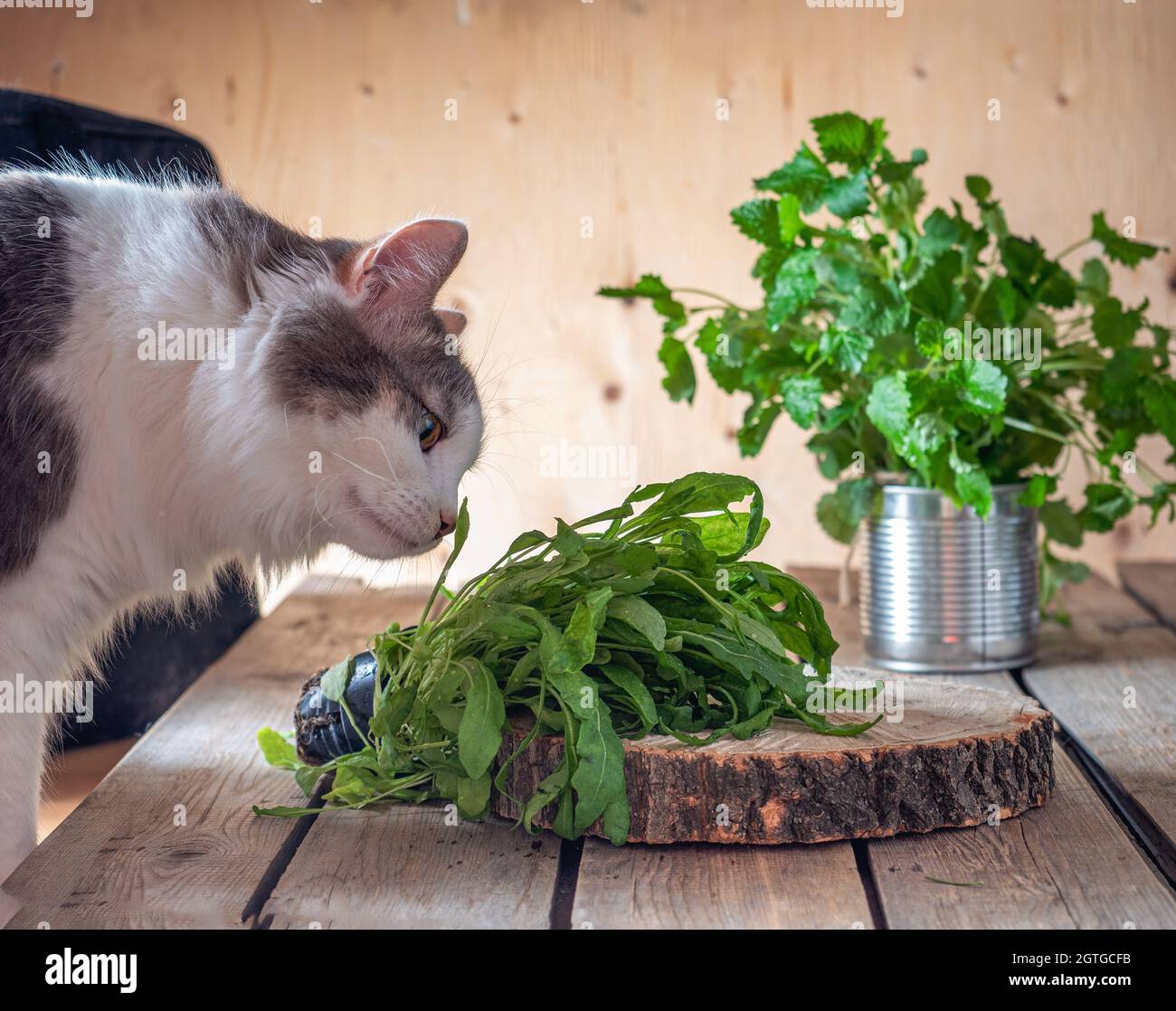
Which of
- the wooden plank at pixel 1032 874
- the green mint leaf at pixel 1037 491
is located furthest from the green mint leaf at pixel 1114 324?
the wooden plank at pixel 1032 874

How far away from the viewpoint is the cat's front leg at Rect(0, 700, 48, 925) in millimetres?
951

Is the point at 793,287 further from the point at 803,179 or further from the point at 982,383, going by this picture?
the point at 982,383

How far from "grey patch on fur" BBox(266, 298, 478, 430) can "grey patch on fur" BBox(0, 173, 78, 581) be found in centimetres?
17

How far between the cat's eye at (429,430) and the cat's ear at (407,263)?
98mm

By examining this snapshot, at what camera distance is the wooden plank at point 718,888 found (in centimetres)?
74

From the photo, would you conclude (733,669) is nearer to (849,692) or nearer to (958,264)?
(849,692)

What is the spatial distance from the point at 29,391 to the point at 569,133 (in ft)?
5.57

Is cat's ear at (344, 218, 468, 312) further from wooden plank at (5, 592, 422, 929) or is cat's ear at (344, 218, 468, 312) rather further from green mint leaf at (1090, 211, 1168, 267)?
green mint leaf at (1090, 211, 1168, 267)

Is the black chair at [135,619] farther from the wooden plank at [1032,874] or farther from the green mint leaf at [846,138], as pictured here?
the wooden plank at [1032,874]

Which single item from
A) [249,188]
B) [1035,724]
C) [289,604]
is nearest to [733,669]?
[1035,724]

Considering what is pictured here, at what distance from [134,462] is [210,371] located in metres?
0.10

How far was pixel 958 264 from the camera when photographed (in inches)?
51.4

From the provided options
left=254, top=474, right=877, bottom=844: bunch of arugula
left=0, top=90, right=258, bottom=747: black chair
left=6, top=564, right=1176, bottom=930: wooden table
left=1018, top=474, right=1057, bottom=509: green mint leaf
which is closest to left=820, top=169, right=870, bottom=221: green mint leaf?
left=1018, top=474, right=1057, bottom=509: green mint leaf
